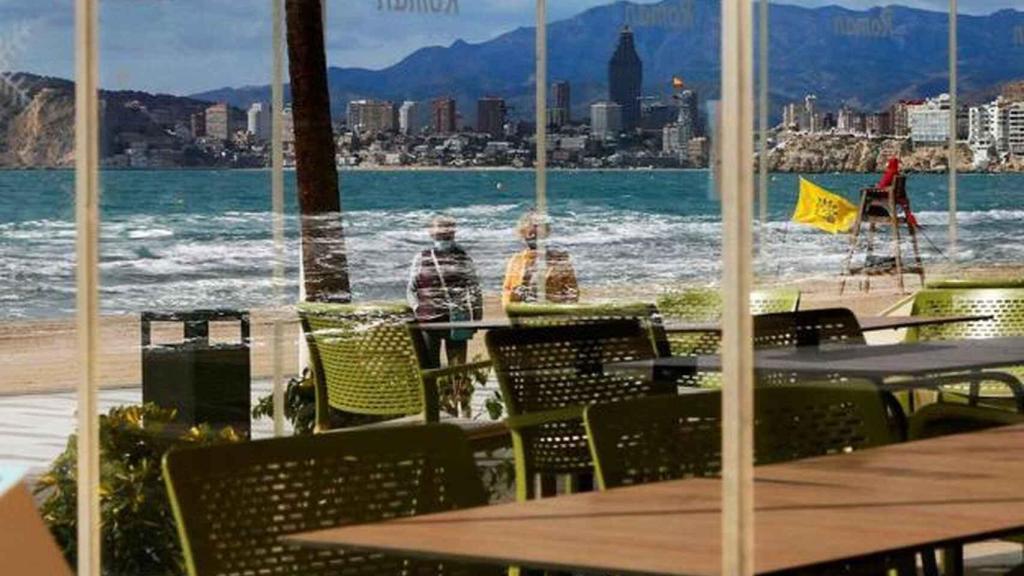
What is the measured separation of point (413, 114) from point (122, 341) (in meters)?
0.71

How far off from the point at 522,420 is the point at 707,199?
2.19 feet

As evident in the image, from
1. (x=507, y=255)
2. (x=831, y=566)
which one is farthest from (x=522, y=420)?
(x=831, y=566)

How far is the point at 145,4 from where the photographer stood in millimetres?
4434

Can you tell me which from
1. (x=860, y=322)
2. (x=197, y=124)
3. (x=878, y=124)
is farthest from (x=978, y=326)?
(x=197, y=124)

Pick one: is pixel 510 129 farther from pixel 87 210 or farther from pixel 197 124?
pixel 87 210

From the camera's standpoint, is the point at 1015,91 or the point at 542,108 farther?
the point at 1015,91

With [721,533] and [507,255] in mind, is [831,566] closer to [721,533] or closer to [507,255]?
[721,533]

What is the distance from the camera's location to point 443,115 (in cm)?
443

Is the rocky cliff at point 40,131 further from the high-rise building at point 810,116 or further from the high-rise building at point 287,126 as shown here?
the high-rise building at point 810,116

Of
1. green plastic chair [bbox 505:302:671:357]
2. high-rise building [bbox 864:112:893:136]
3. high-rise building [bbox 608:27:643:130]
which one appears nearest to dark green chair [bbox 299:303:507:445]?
green plastic chair [bbox 505:302:671:357]

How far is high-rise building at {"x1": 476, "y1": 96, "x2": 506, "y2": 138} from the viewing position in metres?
4.43

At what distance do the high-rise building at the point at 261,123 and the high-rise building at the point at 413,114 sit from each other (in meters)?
0.25

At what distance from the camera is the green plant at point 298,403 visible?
14.5ft

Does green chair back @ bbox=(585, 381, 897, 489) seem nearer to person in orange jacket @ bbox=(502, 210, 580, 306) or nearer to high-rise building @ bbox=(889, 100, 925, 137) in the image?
person in orange jacket @ bbox=(502, 210, 580, 306)
